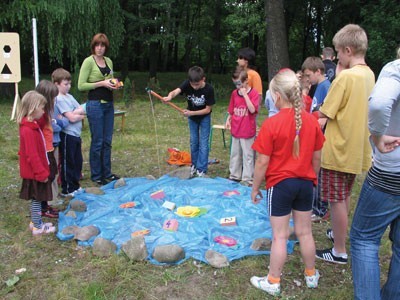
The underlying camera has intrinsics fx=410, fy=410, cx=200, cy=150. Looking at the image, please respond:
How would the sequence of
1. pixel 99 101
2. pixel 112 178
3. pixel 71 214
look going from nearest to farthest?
1. pixel 71 214
2. pixel 99 101
3. pixel 112 178

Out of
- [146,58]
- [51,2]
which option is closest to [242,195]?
[51,2]

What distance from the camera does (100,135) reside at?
16.2ft

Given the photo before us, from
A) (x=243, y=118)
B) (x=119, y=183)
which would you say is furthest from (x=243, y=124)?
(x=119, y=183)

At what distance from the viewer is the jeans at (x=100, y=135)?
4832 mm

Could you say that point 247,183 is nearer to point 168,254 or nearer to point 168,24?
point 168,254

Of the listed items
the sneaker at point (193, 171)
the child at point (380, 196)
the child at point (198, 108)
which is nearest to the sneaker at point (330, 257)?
the child at point (380, 196)

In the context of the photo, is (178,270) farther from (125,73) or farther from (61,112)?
(125,73)

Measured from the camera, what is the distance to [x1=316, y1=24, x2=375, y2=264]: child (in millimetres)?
2824

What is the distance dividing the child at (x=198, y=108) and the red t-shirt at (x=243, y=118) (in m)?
0.38

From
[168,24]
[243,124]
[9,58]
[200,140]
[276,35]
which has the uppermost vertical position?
[168,24]

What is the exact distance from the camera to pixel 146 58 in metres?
27.2

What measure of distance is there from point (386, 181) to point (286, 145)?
0.62m

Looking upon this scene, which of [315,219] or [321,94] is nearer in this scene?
[321,94]

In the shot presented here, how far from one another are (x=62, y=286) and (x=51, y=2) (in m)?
9.43
